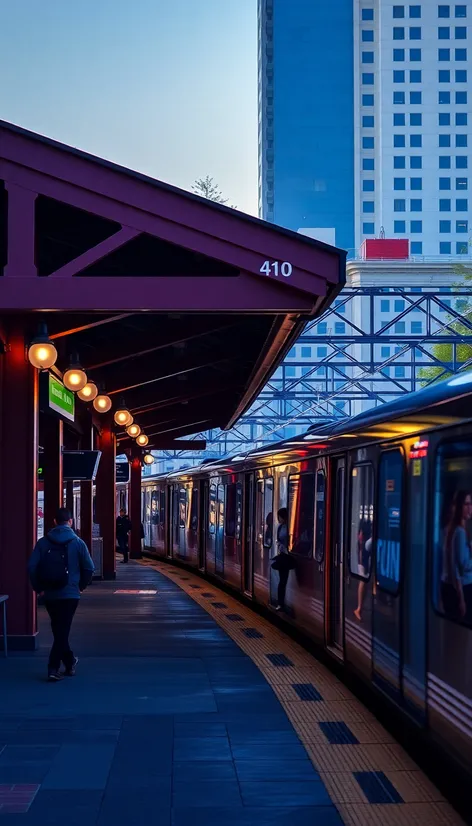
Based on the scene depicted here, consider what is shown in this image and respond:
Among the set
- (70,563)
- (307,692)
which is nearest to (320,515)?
(307,692)

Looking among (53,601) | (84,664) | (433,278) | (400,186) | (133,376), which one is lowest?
(84,664)

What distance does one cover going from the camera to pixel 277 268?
1014 centimetres

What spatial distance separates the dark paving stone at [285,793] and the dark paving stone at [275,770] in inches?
3.3

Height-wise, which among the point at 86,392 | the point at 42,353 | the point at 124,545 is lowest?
the point at 124,545

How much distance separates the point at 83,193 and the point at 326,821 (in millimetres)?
6028

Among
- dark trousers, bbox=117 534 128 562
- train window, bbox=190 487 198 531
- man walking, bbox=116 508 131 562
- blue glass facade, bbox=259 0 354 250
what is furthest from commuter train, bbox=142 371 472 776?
blue glass facade, bbox=259 0 354 250

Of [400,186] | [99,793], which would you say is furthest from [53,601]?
[400,186]

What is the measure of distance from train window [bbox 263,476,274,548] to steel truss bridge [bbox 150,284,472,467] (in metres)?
1.57

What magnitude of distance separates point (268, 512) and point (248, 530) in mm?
2419

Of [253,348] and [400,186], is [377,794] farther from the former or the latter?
[400,186]

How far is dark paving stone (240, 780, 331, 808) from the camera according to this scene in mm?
6398

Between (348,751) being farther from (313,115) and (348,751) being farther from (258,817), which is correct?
(313,115)

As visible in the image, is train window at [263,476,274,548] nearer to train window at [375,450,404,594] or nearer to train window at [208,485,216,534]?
train window at [208,485,216,534]

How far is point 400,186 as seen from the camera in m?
117
